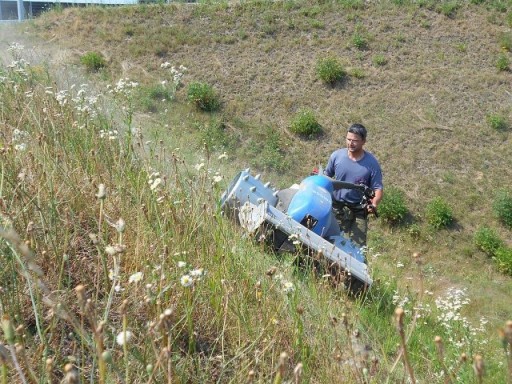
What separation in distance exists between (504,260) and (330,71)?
5112mm

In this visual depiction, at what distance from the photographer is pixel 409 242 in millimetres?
8508

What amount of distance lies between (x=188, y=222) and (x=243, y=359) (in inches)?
33.4

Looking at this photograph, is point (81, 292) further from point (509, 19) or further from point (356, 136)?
point (509, 19)

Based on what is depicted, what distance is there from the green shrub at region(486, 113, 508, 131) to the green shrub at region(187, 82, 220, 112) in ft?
16.7

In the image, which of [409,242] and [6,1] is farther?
[6,1]

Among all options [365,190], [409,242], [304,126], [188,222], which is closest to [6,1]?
[304,126]

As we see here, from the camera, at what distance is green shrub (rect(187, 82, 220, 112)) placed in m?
10.3

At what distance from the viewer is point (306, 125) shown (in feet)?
33.0

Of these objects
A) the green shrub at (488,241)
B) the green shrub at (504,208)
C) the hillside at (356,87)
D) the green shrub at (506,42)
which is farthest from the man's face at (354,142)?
the green shrub at (506,42)

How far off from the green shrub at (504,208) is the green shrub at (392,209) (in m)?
1.46

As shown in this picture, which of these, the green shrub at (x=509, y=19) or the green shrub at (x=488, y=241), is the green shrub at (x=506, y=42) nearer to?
the green shrub at (x=509, y=19)

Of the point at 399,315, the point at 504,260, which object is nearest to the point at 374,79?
the point at 504,260

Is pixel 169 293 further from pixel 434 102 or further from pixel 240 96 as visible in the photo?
pixel 434 102

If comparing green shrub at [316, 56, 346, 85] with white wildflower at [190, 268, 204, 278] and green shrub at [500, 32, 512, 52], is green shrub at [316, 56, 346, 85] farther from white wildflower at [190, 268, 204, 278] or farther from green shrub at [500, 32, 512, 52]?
white wildflower at [190, 268, 204, 278]
